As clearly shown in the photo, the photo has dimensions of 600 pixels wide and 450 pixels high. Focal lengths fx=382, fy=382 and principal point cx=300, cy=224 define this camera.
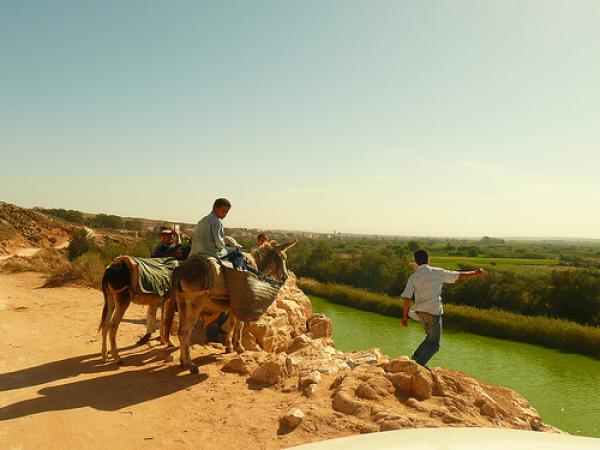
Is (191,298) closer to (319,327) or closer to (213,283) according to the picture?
(213,283)

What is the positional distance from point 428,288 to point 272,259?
9.64ft

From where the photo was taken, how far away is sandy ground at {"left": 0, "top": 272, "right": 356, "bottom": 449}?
351 centimetres

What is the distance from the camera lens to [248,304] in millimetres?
5484

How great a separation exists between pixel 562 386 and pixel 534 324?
7.15m

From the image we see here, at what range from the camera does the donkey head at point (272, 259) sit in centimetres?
687

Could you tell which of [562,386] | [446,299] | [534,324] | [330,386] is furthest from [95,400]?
[446,299]

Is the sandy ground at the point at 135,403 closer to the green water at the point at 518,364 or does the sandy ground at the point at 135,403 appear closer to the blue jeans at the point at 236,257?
the blue jeans at the point at 236,257

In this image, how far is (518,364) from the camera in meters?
14.5

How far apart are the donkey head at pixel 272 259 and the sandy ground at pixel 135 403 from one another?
5.50 ft

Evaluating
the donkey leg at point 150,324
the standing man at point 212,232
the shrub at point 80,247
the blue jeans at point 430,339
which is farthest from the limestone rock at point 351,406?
the shrub at point 80,247

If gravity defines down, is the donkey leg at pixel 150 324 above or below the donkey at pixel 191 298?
below

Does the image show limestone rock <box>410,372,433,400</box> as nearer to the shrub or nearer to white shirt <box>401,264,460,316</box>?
white shirt <box>401,264,460,316</box>

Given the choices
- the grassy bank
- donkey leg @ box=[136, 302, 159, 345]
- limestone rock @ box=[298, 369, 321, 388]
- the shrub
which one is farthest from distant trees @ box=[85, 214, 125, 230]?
limestone rock @ box=[298, 369, 321, 388]

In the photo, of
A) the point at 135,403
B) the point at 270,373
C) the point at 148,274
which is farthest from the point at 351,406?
the point at 148,274
